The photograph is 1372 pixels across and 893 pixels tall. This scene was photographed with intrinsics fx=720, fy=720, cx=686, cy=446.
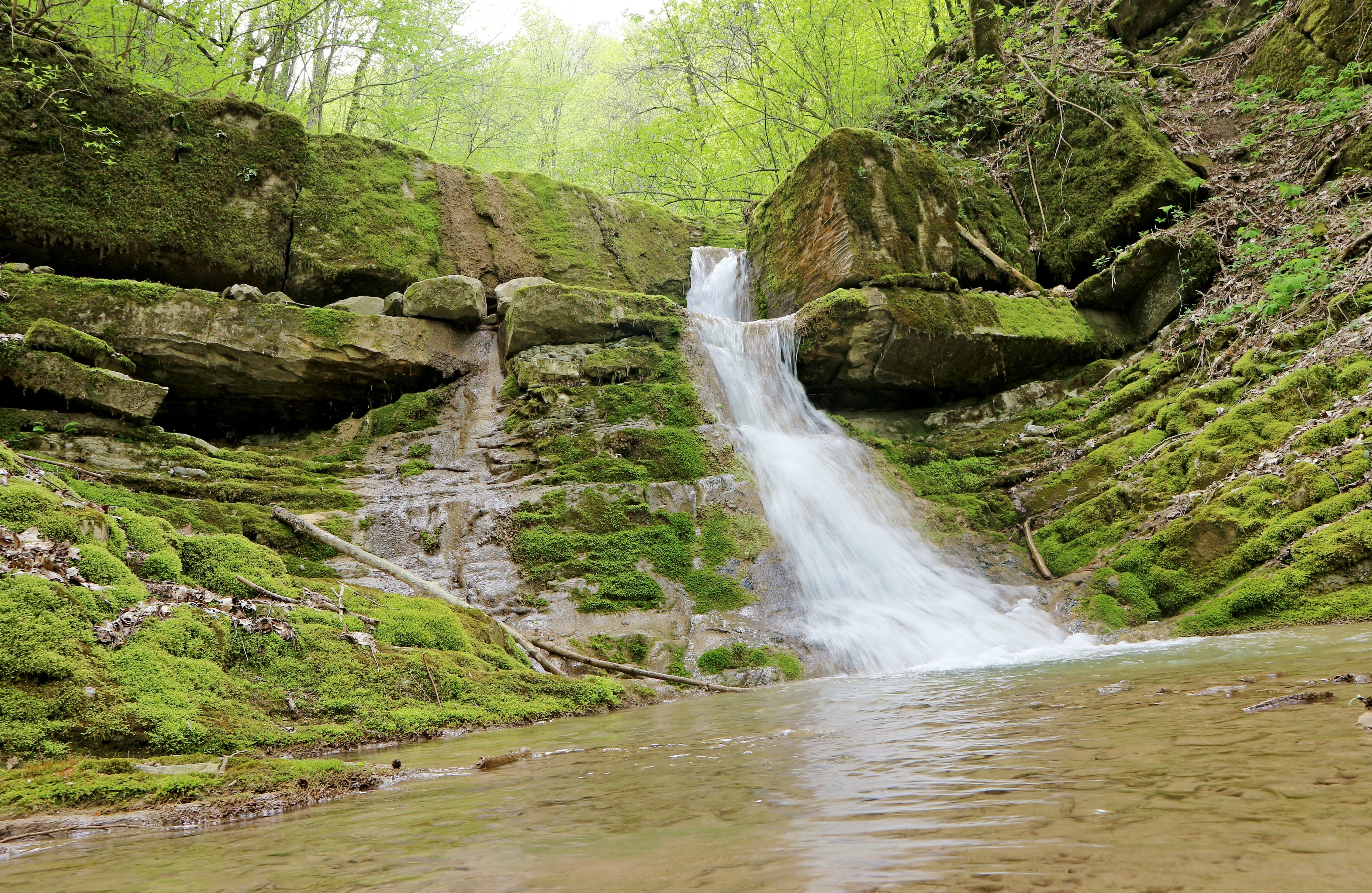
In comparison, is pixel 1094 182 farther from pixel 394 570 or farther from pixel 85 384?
pixel 85 384

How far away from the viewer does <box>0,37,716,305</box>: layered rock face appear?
895 centimetres

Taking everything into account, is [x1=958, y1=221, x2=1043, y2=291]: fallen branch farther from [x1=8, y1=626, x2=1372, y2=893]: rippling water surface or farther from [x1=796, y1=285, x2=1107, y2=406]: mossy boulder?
[x1=8, y1=626, x2=1372, y2=893]: rippling water surface

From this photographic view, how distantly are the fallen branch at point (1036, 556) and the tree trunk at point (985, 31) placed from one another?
9.61m

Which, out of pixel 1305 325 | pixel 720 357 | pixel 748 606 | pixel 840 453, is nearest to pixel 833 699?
pixel 748 606

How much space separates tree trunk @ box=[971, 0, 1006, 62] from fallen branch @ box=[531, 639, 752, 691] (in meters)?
13.0

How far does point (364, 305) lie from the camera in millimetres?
10086

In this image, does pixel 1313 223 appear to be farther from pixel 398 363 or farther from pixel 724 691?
pixel 398 363

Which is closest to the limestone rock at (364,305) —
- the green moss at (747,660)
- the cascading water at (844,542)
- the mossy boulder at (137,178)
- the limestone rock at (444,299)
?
the limestone rock at (444,299)

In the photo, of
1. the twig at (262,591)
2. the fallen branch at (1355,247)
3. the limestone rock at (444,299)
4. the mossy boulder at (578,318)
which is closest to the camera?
the twig at (262,591)

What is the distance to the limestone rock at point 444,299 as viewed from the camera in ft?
32.3

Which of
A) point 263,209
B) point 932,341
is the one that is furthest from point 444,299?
point 932,341

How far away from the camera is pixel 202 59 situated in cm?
1292

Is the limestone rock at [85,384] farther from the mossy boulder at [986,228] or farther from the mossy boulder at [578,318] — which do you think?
the mossy boulder at [986,228]

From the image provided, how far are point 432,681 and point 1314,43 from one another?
15108 millimetres
